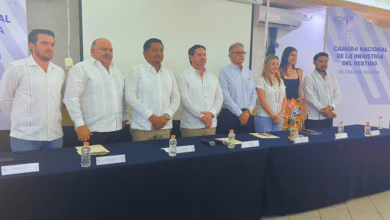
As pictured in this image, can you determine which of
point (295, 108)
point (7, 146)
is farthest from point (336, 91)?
point (7, 146)

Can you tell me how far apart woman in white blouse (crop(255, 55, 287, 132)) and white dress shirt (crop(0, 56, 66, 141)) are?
206cm

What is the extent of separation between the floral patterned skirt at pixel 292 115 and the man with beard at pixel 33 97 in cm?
244

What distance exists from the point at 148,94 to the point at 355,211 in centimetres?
211

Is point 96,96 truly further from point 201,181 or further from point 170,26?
point 170,26

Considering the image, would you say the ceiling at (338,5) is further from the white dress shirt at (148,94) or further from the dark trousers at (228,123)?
the white dress shirt at (148,94)

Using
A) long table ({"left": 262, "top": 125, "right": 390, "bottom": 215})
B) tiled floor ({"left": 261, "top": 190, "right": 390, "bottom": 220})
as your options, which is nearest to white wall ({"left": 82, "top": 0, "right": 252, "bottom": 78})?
long table ({"left": 262, "top": 125, "right": 390, "bottom": 215})

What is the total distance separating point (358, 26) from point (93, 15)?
392 centimetres

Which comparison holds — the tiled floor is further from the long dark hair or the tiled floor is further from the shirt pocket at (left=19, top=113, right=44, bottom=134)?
the shirt pocket at (left=19, top=113, right=44, bottom=134)

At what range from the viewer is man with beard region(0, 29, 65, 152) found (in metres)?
2.03

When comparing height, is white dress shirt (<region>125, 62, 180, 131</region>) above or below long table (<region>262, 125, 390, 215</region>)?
above

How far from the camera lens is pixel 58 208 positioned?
1.38 meters

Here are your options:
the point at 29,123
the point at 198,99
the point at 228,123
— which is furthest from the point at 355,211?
the point at 29,123

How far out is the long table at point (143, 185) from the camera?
52.5 inches

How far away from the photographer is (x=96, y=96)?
2.27m
